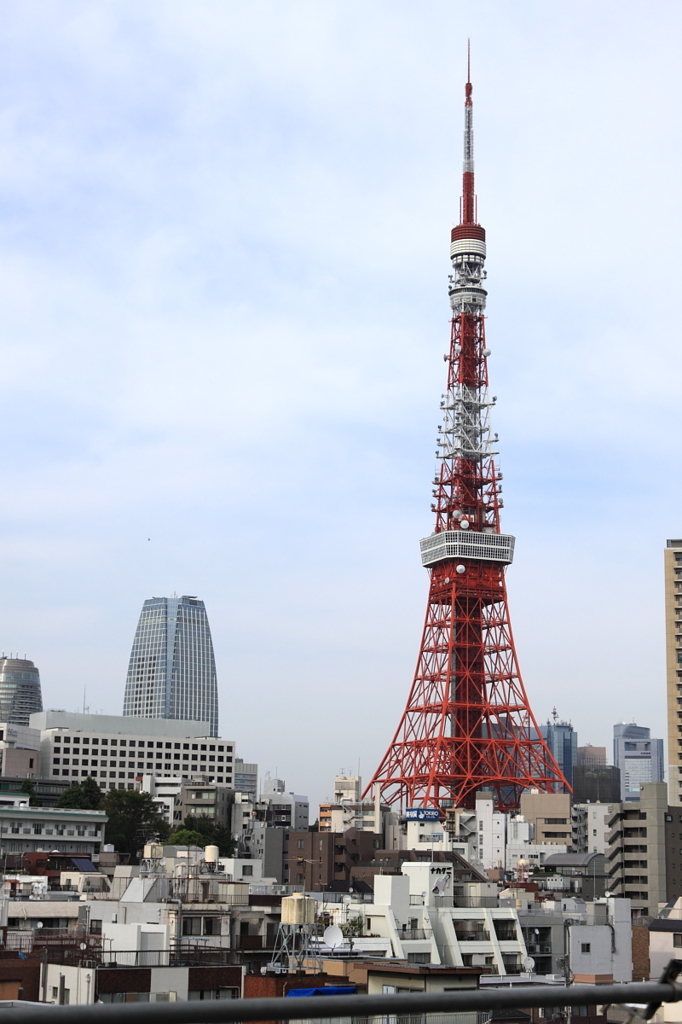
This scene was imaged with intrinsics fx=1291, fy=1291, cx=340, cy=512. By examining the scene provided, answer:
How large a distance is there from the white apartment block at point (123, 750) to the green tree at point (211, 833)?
31.2 metres

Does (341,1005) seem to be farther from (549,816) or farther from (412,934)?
(549,816)

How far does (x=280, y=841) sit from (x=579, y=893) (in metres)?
23.8

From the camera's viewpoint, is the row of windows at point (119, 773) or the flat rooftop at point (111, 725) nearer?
the row of windows at point (119, 773)

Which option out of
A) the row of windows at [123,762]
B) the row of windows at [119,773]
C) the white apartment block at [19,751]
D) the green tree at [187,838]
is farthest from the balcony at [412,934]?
the row of windows at [123,762]

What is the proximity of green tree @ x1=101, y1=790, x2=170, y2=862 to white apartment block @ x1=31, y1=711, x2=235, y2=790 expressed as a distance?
29.4m

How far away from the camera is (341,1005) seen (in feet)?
10.0

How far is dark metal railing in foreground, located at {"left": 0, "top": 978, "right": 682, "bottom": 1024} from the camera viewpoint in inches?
110

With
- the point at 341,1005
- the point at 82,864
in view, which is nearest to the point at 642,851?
the point at 82,864

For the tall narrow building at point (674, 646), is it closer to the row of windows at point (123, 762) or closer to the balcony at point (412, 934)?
the row of windows at point (123, 762)

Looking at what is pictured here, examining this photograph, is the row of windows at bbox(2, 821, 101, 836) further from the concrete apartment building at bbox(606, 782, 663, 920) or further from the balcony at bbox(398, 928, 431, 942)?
the balcony at bbox(398, 928, 431, 942)

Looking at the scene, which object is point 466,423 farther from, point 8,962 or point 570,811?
point 8,962

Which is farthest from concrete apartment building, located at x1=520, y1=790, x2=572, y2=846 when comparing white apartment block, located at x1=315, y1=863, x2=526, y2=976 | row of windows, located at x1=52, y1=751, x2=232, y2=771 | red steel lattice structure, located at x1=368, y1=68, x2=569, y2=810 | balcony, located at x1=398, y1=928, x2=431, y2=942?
balcony, located at x1=398, y1=928, x2=431, y2=942

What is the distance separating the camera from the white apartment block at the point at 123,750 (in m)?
117

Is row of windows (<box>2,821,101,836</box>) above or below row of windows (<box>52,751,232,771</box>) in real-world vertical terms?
below
